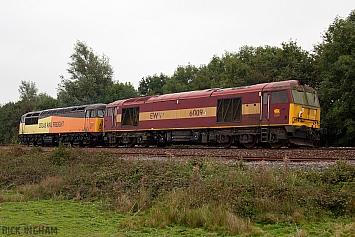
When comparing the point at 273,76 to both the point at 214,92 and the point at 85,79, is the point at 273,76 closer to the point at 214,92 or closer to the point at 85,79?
the point at 214,92

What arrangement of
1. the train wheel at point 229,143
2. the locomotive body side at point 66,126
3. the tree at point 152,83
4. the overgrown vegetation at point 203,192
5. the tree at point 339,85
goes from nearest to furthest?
the overgrown vegetation at point 203,192
the train wheel at point 229,143
the tree at point 339,85
the locomotive body side at point 66,126
the tree at point 152,83

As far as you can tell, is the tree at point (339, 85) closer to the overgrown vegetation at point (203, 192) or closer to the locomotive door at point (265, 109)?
the locomotive door at point (265, 109)

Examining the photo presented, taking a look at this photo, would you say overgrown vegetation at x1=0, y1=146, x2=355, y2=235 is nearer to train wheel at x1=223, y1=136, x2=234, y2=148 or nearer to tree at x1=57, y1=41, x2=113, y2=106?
train wheel at x1=223, y1=136, x2=234, y2=148

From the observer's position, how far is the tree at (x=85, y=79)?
211 ft

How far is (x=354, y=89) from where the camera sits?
94.2 feet

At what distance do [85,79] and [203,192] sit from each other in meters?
→ 58.3

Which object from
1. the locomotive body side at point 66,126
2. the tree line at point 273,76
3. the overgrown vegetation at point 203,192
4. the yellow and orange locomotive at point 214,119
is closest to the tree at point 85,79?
the tree line at point 273,76

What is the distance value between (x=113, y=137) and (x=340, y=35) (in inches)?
803

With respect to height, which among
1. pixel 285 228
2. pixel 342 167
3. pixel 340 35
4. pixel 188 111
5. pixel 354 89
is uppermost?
pixel 340 35

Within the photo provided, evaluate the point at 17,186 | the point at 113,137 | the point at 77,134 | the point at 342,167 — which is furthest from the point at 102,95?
the point at 342,167

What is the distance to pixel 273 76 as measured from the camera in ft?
135

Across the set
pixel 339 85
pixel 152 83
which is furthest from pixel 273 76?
pixel 152 83

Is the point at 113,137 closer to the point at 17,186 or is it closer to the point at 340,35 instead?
the point at 17,186

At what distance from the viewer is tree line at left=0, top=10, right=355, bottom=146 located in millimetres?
29578
